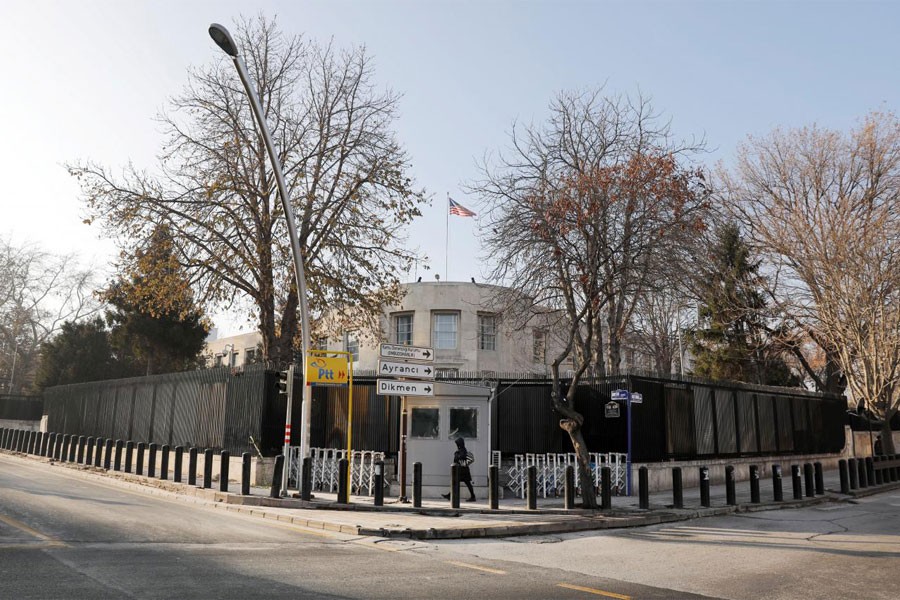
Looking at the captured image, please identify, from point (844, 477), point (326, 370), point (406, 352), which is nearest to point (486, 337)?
point (844, 477)

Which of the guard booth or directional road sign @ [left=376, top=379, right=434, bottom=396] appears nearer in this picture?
directional road sign @ [left=376, top=379, right=434, bottom=396]

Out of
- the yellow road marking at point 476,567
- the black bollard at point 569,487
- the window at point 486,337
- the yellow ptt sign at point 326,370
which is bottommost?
the yellow road marking at point 476,567

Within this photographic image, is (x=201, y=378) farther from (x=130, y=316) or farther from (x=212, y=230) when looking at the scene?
(x=130, y=316)

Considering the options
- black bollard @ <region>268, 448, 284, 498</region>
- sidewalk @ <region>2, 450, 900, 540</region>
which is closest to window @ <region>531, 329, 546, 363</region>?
sidewalk @ <region>2, 450, 900, 540</region>

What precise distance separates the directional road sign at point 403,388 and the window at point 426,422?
A: 5.17 feet

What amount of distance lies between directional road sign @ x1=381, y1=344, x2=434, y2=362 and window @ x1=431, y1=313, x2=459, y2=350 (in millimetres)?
25943

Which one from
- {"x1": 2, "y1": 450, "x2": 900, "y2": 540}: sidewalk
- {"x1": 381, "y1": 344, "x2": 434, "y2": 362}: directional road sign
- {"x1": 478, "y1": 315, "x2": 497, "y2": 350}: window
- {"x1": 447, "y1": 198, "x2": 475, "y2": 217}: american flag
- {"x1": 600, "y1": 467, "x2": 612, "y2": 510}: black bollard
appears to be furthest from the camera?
{"x1": 478, "y1": 315, "x2": 497, "y2": 350}: window

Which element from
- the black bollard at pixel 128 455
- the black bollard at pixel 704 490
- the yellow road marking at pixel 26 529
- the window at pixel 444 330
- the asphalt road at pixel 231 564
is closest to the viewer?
the asphalt road at pixel 231 564

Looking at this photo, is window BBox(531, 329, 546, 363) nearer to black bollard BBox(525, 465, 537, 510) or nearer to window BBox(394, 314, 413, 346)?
black bollard BBox(525, 465, 537, 510)

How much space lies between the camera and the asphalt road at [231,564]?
6.88 meters

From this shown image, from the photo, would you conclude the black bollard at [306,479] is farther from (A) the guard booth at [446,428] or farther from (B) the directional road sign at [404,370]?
(A) the guard booth at [446,428]

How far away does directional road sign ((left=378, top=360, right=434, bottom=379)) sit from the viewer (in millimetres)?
15719

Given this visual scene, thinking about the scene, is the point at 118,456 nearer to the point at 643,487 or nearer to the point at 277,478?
the point at 277,478

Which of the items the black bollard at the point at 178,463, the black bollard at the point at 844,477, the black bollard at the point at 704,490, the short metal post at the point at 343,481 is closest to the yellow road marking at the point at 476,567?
the short metal post at the point at 343,481
